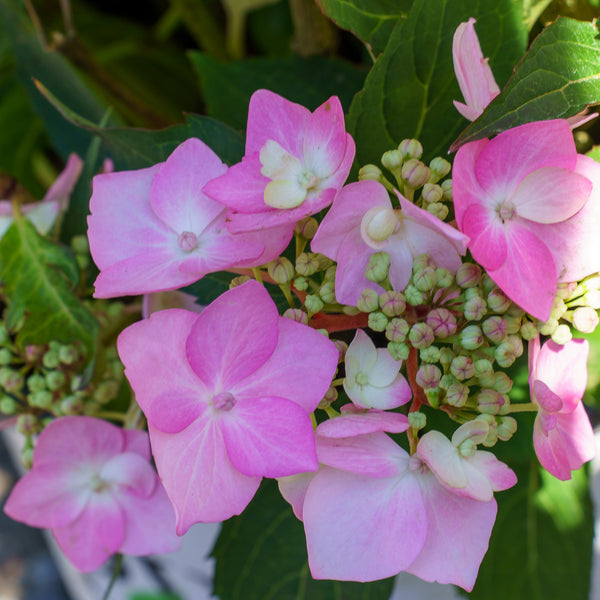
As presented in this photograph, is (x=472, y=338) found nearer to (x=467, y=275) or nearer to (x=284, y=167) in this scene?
(x=467, y=275)

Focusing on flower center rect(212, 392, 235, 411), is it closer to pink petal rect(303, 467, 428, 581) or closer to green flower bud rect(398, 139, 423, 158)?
pink petal rect(303, 467, 428, 581)

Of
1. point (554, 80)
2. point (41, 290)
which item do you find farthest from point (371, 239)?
point (41, 290)

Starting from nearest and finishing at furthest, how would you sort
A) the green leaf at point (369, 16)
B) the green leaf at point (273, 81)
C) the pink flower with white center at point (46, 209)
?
the green leaf at point (369, 16), the pink flower with white center at point (46, 209), the green leaf at point (273, 81)

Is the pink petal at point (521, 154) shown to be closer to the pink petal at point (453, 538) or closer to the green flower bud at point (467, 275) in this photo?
the green flower bud at point (467, 275)

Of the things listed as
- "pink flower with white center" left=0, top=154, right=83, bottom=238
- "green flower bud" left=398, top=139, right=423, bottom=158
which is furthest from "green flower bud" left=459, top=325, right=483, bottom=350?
"pink flower with white center" left=0, top=154, right=83, bottom=238

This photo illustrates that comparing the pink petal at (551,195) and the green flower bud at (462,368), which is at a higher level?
the pink petal at (551,195)

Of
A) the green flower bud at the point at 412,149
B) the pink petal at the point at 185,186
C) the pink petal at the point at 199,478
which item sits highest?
the green flower bud at the point at 412,149

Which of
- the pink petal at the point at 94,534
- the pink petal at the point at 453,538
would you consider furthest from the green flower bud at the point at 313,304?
the pink petal at the point at 94,534

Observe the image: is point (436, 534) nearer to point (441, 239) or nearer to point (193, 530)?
point (441, 239)
